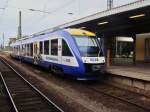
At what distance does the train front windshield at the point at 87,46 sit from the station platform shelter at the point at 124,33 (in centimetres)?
177

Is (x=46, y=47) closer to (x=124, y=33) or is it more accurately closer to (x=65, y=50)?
(x=65, y=50)

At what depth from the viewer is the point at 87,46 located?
1527 centimetres

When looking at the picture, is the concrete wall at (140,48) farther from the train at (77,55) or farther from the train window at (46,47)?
the train at (77,55)

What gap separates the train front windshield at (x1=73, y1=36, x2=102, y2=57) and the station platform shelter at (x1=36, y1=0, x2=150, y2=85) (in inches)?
69.5

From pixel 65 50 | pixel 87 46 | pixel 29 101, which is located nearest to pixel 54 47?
pixel 65 50

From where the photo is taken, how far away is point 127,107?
10.2 meters

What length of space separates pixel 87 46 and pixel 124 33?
14574 mm

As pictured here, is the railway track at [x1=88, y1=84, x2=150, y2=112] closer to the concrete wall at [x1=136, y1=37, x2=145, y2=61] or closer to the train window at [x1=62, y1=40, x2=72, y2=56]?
the train window at [x1=62, y1=40, x2=72, y2=56]

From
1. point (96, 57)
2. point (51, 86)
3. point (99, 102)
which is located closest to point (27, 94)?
point (51, 86)

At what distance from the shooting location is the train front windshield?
14.9 metres

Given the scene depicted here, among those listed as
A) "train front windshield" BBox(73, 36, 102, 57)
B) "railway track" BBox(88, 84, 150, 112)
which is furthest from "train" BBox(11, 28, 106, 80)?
"railway track" BBox(88, 84, 150, 112)

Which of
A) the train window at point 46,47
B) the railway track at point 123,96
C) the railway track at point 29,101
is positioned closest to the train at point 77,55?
the railway track at point 123,96

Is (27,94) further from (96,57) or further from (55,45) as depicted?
(55,45)

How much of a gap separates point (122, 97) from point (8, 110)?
4932 millimetres
